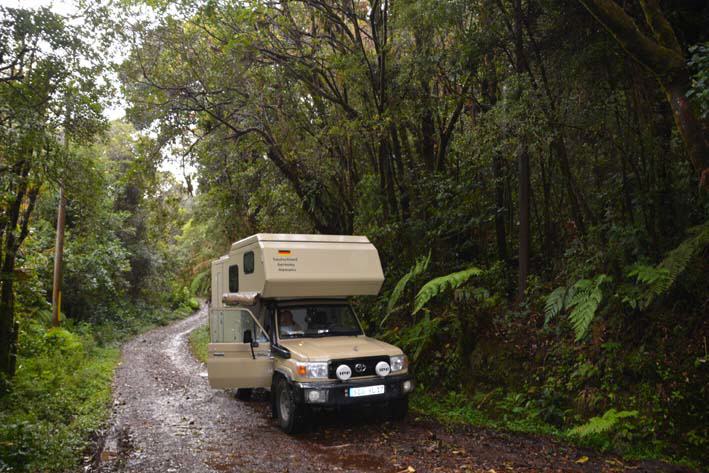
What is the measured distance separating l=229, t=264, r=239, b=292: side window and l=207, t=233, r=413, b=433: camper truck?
0.30m

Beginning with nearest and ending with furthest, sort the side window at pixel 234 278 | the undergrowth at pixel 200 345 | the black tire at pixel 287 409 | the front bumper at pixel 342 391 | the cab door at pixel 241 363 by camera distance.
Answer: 1. the front bumper at pixel 342 391
2. the black tire at pixel 287 409
3. the cab door at pixel 241 363
4. the side window at pixel 234 278
5. the undergrowth at pixel 200 345

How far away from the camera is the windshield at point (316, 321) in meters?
8.39

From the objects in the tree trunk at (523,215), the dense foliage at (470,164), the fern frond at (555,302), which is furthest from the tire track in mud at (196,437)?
the tree trunk at (523,215)

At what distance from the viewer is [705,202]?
22.2 ft

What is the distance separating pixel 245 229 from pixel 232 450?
43.3 feet

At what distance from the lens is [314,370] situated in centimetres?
709

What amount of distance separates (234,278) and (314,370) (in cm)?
334

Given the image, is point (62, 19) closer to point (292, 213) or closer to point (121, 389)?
point (121, 389)

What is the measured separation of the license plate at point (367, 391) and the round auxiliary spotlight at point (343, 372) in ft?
0.60

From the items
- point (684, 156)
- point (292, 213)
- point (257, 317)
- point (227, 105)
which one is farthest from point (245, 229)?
point (684, 156)

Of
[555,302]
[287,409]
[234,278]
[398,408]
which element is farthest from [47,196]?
[555,302]

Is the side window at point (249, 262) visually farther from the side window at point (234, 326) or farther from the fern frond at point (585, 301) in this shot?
the fern frond at point (585, 301)

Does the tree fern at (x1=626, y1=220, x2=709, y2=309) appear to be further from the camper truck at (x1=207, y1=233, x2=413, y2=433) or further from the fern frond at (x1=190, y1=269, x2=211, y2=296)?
the fern frond at (x1=190, y1=269, x2=211, y2=296)

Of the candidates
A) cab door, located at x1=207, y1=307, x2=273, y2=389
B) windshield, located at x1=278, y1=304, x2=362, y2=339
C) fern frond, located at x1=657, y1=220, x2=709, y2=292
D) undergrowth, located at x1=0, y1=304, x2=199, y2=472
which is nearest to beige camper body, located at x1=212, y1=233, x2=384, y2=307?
A: windshield, located at x1=278, y1=304, x2=362, y2=339
